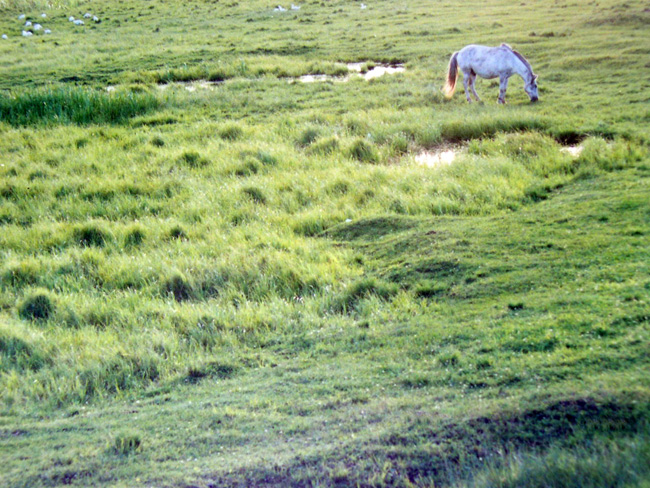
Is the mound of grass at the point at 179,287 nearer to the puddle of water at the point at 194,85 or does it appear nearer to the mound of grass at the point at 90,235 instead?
the mound of grass at the point at 90,235

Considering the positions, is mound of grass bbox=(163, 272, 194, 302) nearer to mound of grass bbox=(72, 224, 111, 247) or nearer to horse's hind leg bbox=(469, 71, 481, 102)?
mound of grass bbox=(72, 224, 111, 247)

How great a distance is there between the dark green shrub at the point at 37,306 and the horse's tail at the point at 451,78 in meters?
9.75

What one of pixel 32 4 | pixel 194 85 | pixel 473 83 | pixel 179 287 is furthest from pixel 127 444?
pixel 32 4

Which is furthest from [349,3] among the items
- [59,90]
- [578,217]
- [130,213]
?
[578,217]

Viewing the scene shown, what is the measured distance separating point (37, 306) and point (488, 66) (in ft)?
34.8

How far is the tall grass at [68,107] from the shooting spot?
12.9 m

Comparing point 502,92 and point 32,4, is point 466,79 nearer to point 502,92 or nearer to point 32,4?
point 502,92

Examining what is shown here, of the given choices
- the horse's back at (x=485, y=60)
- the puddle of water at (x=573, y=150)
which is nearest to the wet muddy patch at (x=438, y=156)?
the puddle of water at (x=573, y=150)

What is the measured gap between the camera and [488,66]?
1291 centimetres

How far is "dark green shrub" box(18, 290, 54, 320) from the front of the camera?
5699mm

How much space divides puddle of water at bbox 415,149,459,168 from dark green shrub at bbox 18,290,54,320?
5.64 metres

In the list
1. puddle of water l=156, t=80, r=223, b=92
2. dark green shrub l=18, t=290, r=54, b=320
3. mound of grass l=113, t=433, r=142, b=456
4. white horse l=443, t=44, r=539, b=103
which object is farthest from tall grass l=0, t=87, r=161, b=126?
mound of grass l=113, t=433, r=142, b=456

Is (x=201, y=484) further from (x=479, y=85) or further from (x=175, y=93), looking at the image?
(x=479, y=85)

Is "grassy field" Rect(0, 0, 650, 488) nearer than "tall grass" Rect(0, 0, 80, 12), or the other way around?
"grassy field" Rect(0, 0, 650, 488)
